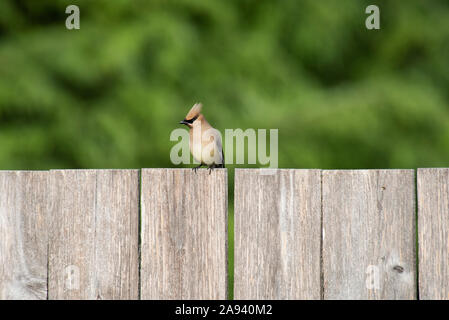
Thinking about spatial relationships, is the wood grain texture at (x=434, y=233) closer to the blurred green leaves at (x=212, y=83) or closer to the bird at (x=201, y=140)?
the bird at (x=201, y=140)

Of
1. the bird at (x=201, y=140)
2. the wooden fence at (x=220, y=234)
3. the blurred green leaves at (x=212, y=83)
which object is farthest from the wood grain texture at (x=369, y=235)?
the blurred green leaves at (x=212, y=83)

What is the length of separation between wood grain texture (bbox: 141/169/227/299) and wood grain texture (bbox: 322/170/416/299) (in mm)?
348

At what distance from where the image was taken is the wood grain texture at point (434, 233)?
212 centimetres

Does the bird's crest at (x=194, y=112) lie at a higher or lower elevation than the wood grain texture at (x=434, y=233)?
higher

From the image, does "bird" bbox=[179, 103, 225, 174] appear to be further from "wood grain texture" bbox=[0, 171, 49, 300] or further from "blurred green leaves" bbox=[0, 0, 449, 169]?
"blurred green leaves" bbox=[0, 0, 449, 169]

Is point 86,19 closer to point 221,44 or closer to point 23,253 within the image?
point 221,44

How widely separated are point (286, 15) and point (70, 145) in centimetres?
180

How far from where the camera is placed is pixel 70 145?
4.22 m

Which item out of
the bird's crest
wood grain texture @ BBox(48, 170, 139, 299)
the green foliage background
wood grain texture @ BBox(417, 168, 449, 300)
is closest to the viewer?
wood grain texture @ BBox(417, 168, 449, 300)

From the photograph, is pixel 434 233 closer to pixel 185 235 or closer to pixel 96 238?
pixel 185 235

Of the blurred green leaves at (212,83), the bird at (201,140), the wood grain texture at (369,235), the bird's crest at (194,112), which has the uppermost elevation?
the blurred green leaves at (212,83)

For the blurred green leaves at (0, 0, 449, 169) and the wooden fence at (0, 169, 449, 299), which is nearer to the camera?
the wooden fence at (0, 169, 449, 299)

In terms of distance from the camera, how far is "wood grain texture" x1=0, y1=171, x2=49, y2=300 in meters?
2.26

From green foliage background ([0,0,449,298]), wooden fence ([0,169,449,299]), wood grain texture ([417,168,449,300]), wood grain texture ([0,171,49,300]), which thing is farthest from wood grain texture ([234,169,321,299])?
green foliage background ([0,0,449,298])
